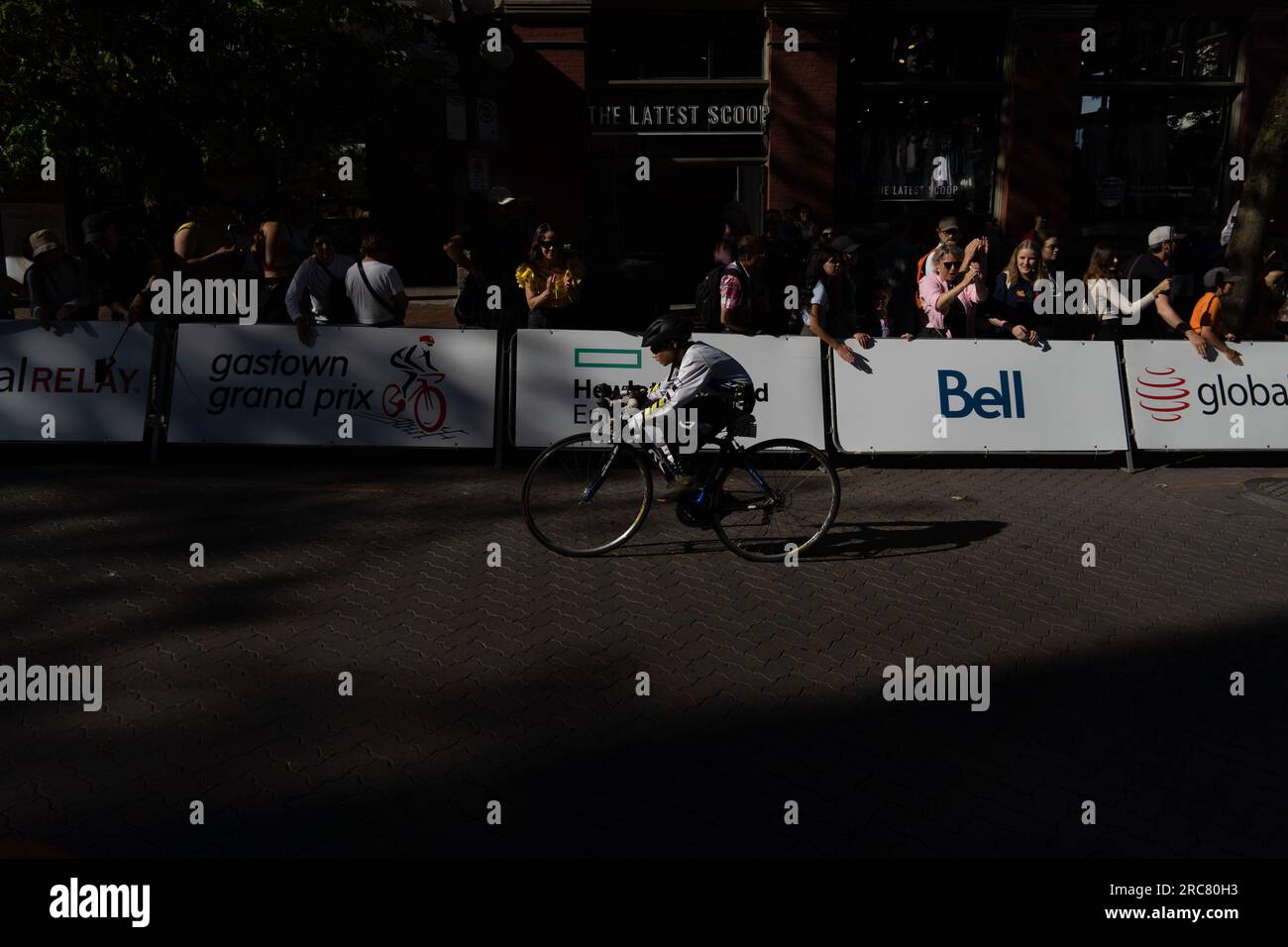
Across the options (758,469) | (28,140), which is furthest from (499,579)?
(28,140)

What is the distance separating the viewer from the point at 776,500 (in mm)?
7824

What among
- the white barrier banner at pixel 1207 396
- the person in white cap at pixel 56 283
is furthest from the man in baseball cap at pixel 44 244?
the white barrier banner at pixel 1207 396

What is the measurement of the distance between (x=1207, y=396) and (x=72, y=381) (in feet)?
32.1

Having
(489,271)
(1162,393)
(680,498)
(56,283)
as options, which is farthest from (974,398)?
(56,283)

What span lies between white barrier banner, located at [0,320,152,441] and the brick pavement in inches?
42.1

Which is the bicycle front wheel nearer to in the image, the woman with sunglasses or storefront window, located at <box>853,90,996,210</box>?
the woman with sunglasses

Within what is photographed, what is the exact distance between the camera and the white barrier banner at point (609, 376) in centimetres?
1050

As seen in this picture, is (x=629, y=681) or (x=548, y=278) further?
(x=548, y=278)

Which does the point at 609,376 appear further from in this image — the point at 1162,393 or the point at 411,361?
the point at 1162,393

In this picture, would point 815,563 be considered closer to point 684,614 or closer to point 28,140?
point 684,614

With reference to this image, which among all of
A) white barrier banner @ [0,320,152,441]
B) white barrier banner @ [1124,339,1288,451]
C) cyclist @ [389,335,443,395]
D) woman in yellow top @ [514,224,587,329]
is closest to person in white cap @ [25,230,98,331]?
white barrier banner @ [0,320,152,441]

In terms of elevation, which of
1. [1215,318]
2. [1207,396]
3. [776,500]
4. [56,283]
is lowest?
[776,500]

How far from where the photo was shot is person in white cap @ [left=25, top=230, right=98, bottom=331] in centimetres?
1060
